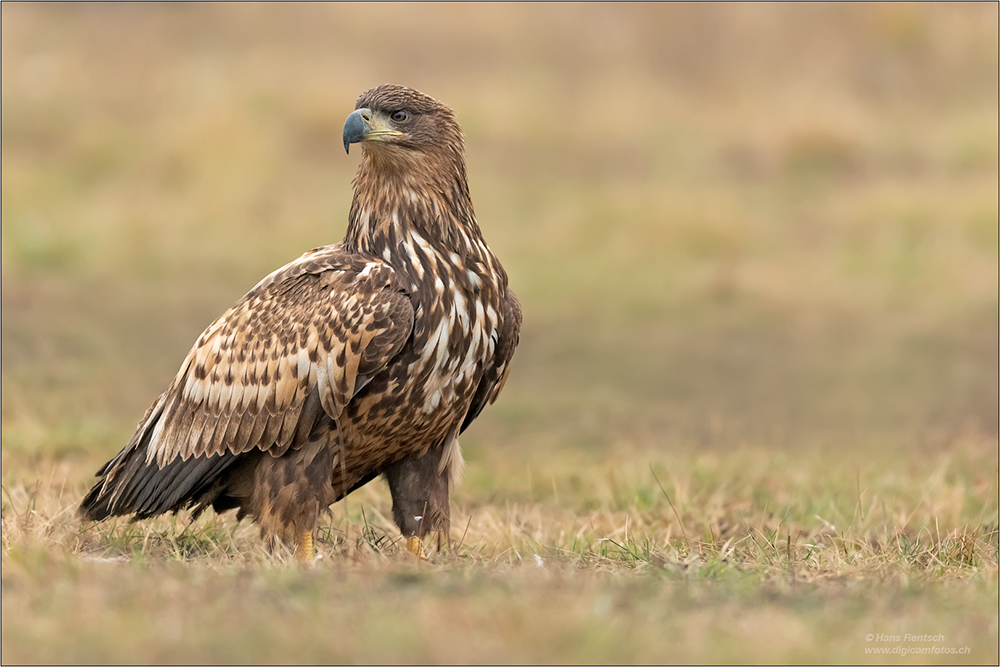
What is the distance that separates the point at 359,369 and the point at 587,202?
10453 mm

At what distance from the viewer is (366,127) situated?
541 cm

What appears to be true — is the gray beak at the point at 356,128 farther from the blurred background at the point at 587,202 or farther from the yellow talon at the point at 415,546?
the blurred background at the point at 587,202

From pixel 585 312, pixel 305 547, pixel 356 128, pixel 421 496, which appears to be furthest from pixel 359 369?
pixel 585 312

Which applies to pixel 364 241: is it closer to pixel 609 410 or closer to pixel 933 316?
pixel 609 410

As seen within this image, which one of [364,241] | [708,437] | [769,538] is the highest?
[364,241]

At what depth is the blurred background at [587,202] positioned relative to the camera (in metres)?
10.1

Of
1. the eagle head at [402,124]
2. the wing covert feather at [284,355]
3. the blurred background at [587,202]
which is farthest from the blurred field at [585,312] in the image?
the eagle head at [402,124]

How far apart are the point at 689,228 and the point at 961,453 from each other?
642 centimetres

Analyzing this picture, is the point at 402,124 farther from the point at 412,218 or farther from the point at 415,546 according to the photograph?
the point at 415,546

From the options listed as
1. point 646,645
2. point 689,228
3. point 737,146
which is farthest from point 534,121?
point 646,645

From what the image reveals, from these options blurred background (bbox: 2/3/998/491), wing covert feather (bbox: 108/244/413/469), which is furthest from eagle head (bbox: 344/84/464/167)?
blurred background (bbox: 2/3/998/491)

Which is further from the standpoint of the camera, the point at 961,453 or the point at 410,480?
the point at 961,453

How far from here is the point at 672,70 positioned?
19.5 metres

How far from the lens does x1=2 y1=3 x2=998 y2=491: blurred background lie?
10086 millimetres
